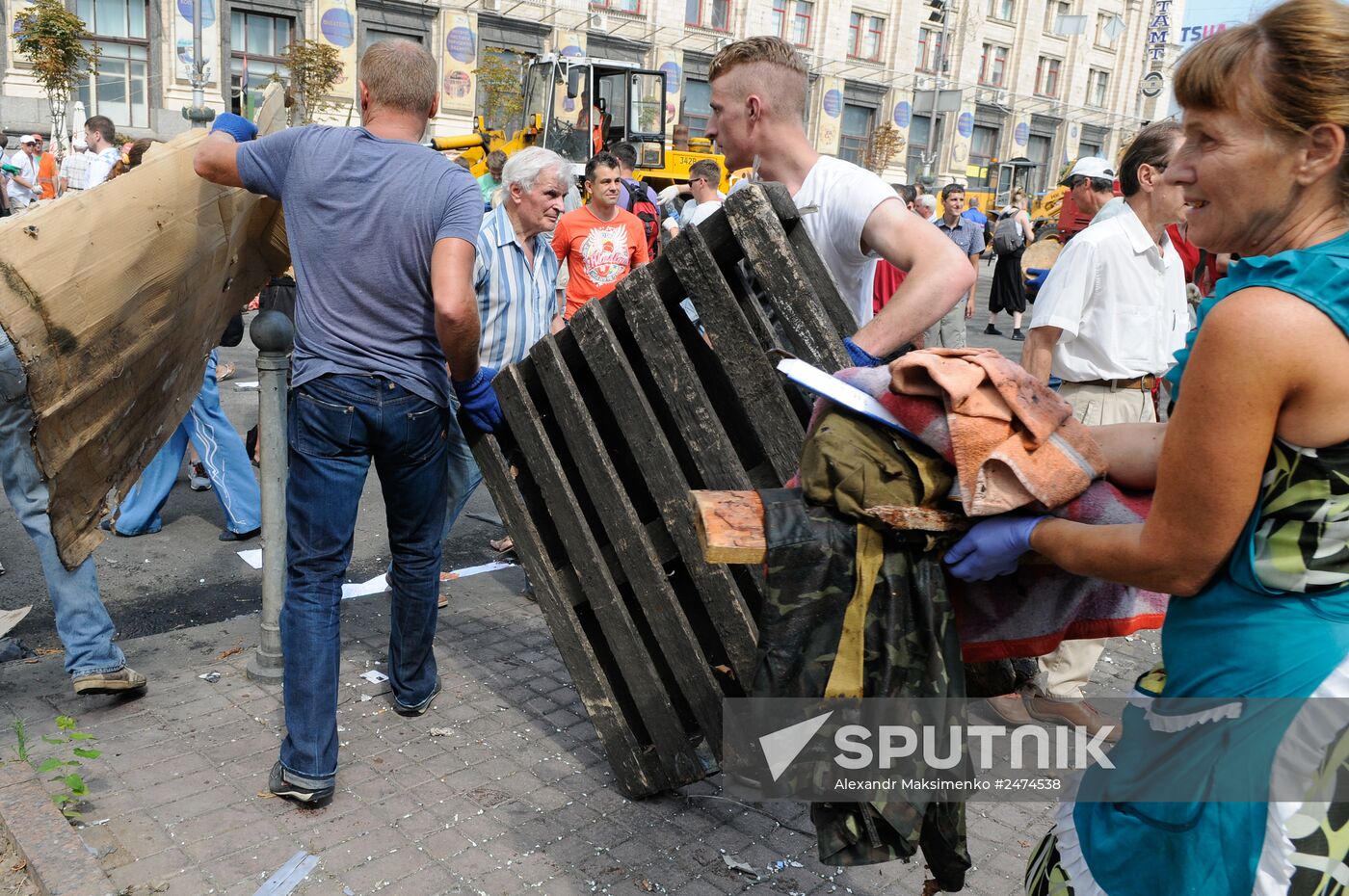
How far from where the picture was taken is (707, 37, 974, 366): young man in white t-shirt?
8.56ft

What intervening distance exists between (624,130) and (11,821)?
76.7 feet

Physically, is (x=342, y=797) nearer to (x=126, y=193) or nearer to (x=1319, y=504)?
(x=126, y=193)

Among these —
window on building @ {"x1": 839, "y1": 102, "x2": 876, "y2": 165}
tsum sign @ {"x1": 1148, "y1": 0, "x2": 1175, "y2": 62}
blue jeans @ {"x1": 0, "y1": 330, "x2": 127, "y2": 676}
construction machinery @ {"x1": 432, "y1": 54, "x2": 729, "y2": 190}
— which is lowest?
blue jeans @ {"x1": 0, "y1": 330, "x2": 127, "y2": 676}

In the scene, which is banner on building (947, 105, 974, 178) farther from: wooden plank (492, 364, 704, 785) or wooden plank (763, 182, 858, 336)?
wooden plank (763, 182, 858, 336)

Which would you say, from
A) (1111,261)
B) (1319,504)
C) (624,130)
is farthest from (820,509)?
(624,130)

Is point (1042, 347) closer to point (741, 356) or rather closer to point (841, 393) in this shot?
point (741, 356)

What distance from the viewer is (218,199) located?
10.8 feet

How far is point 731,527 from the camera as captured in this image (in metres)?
1.71

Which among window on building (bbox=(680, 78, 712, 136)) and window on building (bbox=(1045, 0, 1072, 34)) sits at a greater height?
window on building (bbox=(1045, 0, 1072, 34))

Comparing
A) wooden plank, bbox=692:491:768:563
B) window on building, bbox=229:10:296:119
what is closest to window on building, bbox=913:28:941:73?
window on building, bbox=229:10:296:119

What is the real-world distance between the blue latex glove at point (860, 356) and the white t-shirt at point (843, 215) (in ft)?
1.27

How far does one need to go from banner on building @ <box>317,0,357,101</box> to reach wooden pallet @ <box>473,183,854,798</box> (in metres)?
36.9

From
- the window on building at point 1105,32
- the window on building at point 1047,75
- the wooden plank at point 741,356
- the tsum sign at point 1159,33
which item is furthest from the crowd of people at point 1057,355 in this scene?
the window on building at point 1105,32

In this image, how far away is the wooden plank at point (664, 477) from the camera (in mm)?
2725
